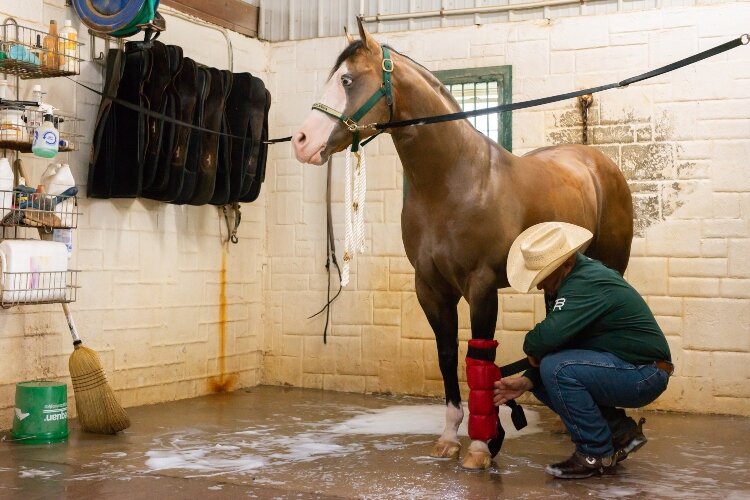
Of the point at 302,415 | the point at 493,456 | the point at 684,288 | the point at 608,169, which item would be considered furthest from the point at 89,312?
the point at 684,288

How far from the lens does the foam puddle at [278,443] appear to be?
3.63m

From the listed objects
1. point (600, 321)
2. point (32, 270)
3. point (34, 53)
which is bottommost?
point (600, 321)

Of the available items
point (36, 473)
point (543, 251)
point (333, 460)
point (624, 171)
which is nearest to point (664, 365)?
point (543, 251)

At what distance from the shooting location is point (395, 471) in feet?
11.6

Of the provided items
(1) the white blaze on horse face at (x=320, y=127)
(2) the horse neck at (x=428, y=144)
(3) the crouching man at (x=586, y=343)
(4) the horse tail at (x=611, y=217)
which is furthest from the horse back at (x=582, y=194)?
(1) the white blaze on horse face at (x=320, y=127)

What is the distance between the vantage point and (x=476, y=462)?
11.6ft

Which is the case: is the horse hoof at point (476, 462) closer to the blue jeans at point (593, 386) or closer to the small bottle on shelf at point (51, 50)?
the blue jeans at point (593, 386)

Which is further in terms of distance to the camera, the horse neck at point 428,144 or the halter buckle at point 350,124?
the horse neck at point 428,144

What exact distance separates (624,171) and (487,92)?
41.2 inches

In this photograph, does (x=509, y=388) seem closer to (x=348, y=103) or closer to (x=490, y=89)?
(x=348, y=103)

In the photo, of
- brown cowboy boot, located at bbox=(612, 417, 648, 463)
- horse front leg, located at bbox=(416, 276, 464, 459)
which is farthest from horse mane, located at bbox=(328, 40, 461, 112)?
brown cowboy boot, located at bbox=(612, 417, 648, 463)

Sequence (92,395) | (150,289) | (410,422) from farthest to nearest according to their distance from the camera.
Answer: (150,289) → (410,422) → (92,395)

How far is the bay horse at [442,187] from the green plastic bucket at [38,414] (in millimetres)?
1705

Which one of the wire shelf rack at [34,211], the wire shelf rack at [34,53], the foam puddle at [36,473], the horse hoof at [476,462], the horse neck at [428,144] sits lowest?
the foam puddle at [36,473]
